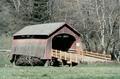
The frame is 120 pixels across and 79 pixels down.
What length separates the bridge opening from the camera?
158ft

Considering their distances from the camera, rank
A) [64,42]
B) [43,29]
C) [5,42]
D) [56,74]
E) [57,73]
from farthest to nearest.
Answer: [5,42], [64,42], [43,29], [57,73], [56,74]

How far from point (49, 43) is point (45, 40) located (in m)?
0.51

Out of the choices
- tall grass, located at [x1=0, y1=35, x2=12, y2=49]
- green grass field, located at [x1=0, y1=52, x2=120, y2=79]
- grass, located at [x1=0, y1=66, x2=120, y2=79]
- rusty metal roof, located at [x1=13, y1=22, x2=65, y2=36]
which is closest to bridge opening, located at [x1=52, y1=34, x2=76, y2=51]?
rusty metal roof, located at [x1=13, y1=22, x2=65, y2=36]

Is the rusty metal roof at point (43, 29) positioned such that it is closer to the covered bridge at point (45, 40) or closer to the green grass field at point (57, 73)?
the covered bridge at point (45, 40)

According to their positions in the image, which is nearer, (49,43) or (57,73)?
(57,73)

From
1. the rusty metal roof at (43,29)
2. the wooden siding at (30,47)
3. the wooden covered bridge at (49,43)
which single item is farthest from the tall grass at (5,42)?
the rusty metal roof at (43,29)

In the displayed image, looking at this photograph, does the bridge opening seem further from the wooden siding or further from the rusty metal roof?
the wooden siding

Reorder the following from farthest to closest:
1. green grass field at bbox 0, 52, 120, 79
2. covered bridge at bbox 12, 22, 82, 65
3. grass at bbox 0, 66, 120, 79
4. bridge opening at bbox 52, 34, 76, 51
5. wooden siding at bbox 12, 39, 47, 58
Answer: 1. bridge opening at bbox 52, 34, 76, 51
2. wooden siding at bbox 12, 39, 47, 58
3. covered bridge at bbox 12, 22, 82, 65
4. green grass field at bbox 0, 52, 120, 79
5. grass at bbox 0, 66, 120, 79

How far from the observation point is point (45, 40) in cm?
4503

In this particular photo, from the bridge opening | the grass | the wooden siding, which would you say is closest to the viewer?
the grass

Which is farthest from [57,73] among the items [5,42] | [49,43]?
[5,42]

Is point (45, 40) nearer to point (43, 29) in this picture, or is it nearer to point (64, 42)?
point (43, 29)

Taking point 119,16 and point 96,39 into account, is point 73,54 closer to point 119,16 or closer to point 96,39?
point 119,16

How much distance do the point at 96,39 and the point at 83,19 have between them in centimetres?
596
